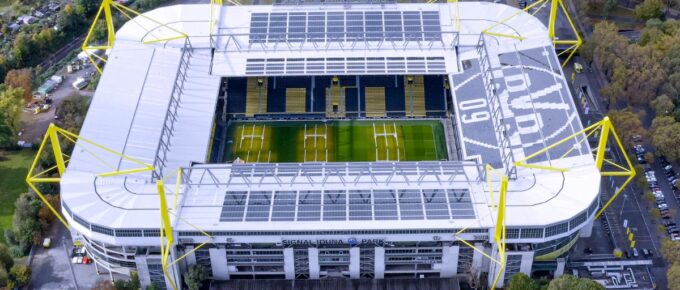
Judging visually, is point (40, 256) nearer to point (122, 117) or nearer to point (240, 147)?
point (122, 117)

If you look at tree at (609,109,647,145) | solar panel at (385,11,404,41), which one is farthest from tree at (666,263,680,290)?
solar panel at (385,11,404,41)

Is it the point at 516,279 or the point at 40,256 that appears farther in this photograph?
the point at 40,256

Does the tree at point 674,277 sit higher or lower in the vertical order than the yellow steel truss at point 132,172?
lower

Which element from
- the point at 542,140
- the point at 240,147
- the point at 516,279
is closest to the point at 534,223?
the point at 516,279

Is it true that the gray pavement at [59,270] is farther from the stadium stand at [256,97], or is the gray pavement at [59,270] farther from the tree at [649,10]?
the tree at [649,10]

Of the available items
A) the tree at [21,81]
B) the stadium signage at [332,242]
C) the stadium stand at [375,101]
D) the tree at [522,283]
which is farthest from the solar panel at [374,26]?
the tree at [21,81]

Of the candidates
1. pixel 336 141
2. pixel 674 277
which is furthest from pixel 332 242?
pixel 674 277
